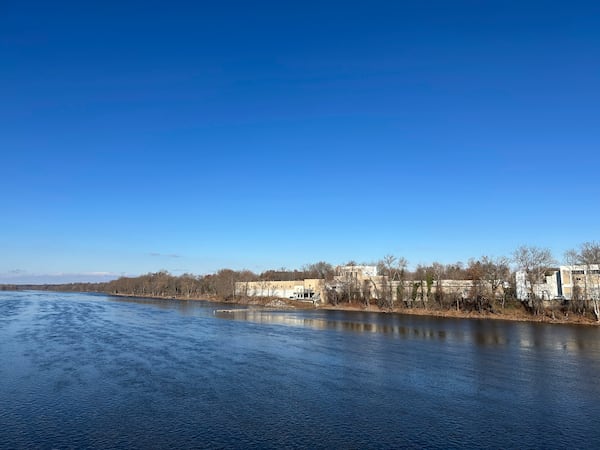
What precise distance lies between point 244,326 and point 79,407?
3210 cm

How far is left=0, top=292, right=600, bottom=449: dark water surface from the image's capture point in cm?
1430

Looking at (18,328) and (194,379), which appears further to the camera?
(18,328)

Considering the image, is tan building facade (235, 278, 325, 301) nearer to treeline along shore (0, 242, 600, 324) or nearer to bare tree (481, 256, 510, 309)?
treeline along shore (0, 242, 600, 324)

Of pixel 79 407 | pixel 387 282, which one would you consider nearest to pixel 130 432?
pixel 79 407

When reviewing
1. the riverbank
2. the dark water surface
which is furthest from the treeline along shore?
the dark water surface

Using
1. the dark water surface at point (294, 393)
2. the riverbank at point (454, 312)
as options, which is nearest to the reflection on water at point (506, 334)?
the dark water surface at point (294, 393)

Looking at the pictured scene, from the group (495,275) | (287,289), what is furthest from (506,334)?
(287,289)

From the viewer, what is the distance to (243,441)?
13781 mm

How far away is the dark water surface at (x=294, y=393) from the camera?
14305mm

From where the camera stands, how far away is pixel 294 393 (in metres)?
19.4

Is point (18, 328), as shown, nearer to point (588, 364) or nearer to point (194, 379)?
point (194, 379)

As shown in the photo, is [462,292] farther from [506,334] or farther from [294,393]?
[294,393]

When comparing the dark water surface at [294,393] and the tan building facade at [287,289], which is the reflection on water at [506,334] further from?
the tan building facade at [287,289]

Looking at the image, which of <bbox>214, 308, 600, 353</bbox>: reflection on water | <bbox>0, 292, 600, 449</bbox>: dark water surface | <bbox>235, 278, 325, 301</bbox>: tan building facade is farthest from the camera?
<bbox>235, 278, 325, 301</bbox>: tan building facade
